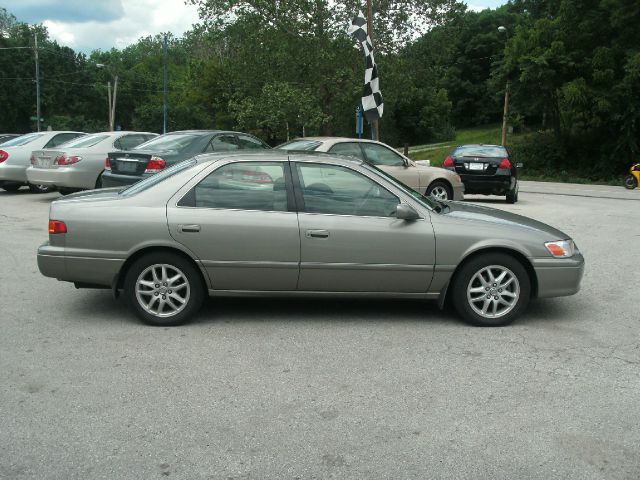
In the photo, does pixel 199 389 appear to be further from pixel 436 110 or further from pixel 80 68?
pixel 80 68

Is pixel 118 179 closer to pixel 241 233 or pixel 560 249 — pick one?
pixel 241 233

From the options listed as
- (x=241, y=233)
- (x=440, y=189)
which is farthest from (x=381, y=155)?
(x=241, y=233)

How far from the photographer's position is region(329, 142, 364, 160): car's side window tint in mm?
12000

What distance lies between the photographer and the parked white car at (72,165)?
42.0 feet

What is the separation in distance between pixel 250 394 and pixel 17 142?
13752 mm

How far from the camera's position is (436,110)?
2409 inches

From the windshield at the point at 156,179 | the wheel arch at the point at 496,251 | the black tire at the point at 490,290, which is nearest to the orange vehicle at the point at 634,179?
the wheel arch at the point at 496,251

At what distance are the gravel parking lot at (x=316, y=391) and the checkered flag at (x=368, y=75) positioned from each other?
9.30 meters

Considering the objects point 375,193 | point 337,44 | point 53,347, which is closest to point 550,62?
point 337,44

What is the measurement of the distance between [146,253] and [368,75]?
1061cm

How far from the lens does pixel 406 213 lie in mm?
5371

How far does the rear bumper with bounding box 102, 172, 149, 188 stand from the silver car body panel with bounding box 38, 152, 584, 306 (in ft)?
17.3

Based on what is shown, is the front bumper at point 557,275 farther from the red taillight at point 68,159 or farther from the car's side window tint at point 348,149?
the red taillight at point 68,159

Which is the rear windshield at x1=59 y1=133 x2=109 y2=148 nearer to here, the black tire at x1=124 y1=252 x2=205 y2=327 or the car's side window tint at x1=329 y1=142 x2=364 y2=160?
the car's side window tint at x1=329 y1=142 x2=364 y2=160
